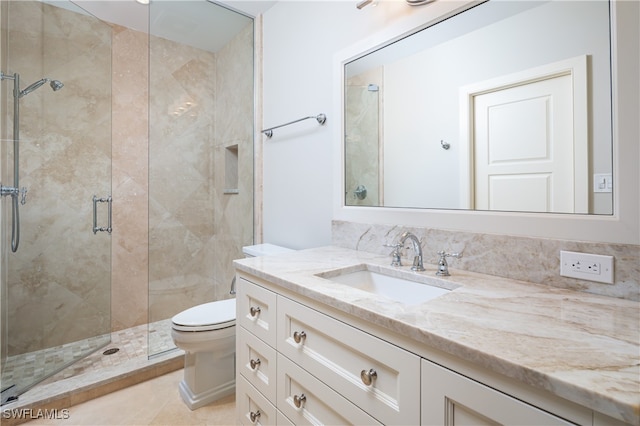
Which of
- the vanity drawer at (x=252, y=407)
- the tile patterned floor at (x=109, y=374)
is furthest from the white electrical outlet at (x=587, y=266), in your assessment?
the tile patterned floor at (x=109, y=374)

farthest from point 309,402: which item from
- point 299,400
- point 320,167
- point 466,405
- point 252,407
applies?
point 320,167

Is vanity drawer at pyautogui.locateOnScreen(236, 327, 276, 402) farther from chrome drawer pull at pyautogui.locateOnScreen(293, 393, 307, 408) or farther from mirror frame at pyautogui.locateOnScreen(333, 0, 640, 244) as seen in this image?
mirror frame at pyautogui.locateOnScreen(333, 0, 640, 244)

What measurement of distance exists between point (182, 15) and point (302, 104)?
1.32 m

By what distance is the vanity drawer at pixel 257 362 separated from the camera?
1.19 m

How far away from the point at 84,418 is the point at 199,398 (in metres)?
0.56

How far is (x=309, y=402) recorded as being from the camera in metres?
1.03

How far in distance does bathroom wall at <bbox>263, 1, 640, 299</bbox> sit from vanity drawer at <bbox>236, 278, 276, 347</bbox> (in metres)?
0.60

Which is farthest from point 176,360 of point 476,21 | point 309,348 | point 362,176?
point 476,21

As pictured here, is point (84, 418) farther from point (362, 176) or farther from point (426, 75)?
point (426, 75)

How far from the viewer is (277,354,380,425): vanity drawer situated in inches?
35.0

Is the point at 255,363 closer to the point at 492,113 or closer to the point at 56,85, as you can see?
the point at 492,113

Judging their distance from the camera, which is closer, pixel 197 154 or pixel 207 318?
pixel 207 318

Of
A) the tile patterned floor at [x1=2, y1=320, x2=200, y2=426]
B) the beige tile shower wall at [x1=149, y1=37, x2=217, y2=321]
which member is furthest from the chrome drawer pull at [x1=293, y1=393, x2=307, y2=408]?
the beige tile shower wall at [x1=149, y1=37, x2=217, y2=321]

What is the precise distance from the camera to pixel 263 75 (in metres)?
2.46
